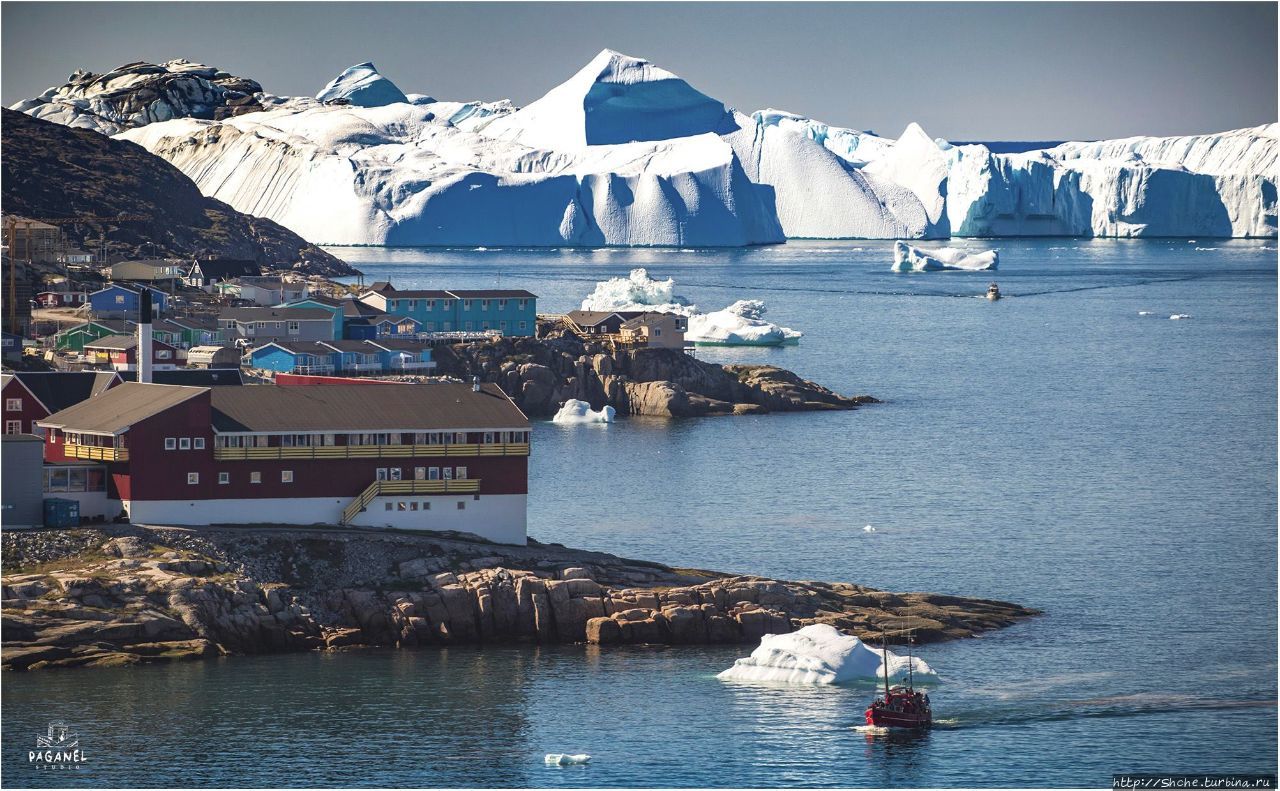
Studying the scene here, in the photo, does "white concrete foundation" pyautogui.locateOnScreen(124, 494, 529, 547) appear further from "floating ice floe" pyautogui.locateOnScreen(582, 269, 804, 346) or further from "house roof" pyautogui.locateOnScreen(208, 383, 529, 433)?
"floating ice floe" pyautogui.locateOnScreen(582, 269, 804, 346)

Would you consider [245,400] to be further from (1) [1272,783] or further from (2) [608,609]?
(1) [1272,783]

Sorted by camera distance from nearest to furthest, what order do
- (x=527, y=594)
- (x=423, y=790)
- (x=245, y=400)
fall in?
(x=423, y=790), (x=527, y=594), (x=245, y=400)

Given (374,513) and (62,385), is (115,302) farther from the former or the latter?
(374,513)

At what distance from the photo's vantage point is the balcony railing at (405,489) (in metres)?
37.7

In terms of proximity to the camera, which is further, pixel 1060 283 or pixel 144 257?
pixel 1060 283

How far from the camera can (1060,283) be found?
155875mm

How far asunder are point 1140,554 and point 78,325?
42.8m

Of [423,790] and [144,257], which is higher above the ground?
[144,257]

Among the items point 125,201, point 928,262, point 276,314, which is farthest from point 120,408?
point 928,262

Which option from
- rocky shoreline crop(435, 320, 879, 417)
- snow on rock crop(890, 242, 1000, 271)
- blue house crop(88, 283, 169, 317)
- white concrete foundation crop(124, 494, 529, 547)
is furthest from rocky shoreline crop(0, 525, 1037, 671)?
snow on rock crop(890, 242, 1000, 271)

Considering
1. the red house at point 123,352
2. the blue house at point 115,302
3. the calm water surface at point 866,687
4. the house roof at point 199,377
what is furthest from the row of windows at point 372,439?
the blue house at point 115,302

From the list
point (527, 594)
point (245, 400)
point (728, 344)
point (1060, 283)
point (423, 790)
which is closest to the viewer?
point (423, 790)

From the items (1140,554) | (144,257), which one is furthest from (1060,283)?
(1140,554)

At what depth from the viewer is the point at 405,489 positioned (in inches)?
1502
